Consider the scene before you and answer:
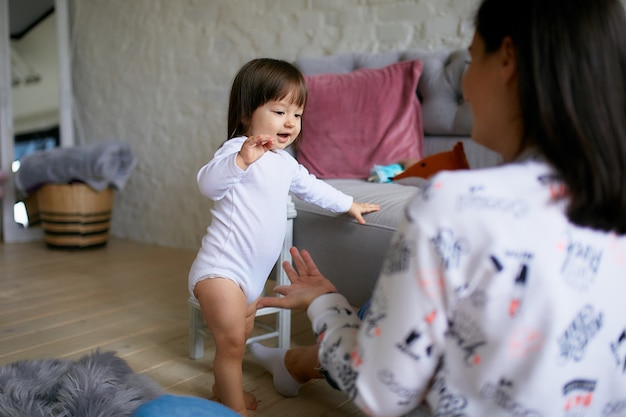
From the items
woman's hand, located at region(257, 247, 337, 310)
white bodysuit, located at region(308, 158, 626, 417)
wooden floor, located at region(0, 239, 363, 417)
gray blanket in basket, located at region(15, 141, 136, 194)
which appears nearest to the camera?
white bodysuit, located at region(308, 158, 626, 417)

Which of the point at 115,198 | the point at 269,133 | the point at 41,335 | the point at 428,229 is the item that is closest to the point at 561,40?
the point at 428,229

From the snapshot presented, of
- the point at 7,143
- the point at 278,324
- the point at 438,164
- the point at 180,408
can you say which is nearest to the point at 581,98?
the point at 180,408

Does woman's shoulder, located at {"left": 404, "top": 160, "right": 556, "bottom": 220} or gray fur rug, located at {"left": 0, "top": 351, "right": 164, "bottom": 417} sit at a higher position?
woman's shoulder, located at {"left": 404, "top": 160, "right": 556, "bottom": 220}

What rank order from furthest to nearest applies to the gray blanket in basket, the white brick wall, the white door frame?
the white door frame, the gray blanket in basket, the white brick wall

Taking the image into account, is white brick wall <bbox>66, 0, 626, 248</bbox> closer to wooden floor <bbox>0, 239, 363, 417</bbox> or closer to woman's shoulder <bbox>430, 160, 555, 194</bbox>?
wooden floor <bbox>0, 239, 363, 417</bbox>

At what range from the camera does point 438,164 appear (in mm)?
1864

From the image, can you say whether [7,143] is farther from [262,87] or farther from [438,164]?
[438,164]

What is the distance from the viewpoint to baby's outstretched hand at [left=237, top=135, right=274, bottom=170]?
1263 millimetres

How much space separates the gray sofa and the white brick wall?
25 cm

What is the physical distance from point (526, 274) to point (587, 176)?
0.14 meters

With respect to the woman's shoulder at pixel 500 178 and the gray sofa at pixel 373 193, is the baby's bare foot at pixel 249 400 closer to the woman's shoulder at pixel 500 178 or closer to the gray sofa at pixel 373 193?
the gray sofa at pixel 373 193

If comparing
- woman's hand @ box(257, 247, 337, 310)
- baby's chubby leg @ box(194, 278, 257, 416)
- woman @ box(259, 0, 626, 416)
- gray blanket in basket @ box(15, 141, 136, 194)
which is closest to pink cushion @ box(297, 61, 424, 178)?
baby's chubby leg @ box(194, 278, 257, 416)

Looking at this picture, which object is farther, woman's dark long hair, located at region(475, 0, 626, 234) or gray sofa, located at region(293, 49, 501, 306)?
gray sofa, located at region(293, 49, 501, 306)

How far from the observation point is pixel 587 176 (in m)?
0.64
